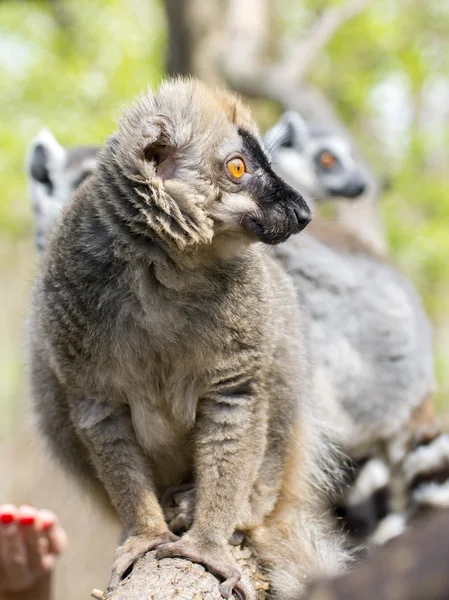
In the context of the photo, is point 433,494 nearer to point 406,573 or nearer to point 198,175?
point 198,175

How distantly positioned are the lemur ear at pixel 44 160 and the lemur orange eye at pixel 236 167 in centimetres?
340

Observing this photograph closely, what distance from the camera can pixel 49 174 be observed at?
229 inches

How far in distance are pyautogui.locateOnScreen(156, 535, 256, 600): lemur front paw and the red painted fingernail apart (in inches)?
57.4

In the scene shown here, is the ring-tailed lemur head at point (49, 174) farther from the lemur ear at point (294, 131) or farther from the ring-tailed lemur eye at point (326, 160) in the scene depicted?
the ring-tailed lemur eye at point (326, 160)

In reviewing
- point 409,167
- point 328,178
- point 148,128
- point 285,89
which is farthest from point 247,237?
point 409,167

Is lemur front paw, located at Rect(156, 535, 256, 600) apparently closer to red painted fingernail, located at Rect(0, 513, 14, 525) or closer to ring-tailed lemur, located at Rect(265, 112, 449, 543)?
red painted fingernail, located at Rect(0, 513, 14, 525)

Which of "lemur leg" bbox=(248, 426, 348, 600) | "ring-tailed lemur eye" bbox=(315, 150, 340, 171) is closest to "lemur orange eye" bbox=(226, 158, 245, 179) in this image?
"lemur leg" bbox=(248, 426, 348, 600)

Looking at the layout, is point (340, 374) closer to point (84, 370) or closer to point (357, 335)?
point (357, 335)

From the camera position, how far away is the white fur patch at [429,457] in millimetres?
4262

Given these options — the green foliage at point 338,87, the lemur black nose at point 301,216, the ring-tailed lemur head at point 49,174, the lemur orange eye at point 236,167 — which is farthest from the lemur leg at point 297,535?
the green foliage at point 338,87

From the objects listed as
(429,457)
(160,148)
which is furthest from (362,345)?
(160,148)

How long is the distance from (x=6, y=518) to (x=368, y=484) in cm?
237

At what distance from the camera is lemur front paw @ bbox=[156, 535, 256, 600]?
8.02ft

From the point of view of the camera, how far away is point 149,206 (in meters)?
2.54
